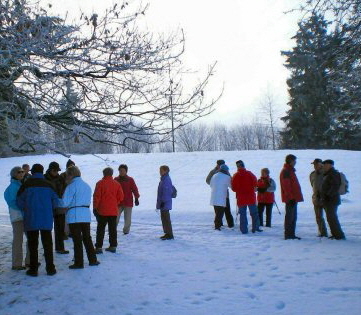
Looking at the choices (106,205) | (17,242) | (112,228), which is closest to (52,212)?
(17,242)

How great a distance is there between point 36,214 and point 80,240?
99 centimetres

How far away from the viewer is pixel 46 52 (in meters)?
4.59

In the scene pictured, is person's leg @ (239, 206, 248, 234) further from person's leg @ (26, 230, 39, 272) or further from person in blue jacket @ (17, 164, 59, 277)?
person's leg @ (26, 230, 39, 272)

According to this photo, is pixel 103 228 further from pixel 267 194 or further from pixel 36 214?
pixel 267 194

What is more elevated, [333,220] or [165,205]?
[165,205]

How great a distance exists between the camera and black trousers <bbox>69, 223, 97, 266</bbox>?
718 centimetres

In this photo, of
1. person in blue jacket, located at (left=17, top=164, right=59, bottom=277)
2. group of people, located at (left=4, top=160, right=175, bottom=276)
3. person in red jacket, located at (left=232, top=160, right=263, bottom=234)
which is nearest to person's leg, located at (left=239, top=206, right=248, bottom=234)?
person in red jacket, located at (left=232, top=160, right=263, bottom=234)

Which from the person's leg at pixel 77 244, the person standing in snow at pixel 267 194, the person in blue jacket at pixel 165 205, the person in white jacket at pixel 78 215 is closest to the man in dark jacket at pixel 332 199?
the person standing in snow at pixel 267 194

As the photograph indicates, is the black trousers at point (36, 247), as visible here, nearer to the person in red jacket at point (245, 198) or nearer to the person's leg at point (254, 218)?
the person in red jacket at point (245, 198)

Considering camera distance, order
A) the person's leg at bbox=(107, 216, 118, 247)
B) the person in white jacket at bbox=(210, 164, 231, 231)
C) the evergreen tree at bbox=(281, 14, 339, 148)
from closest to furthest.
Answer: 1. the person's leg at bbox=(107, 216, 118, 247)
2. the person in white jacket at bbox=(210, 164, 231, 231)
3. the evergreen tree at bbox=(281, 14, 339, 148)

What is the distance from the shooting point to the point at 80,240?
7246 mm

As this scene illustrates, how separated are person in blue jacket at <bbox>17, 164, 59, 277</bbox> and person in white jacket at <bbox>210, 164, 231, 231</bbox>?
17.7 ft

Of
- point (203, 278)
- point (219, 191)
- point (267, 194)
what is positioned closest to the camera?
point (203, 278)

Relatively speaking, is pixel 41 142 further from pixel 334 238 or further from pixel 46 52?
pixel 334 238
